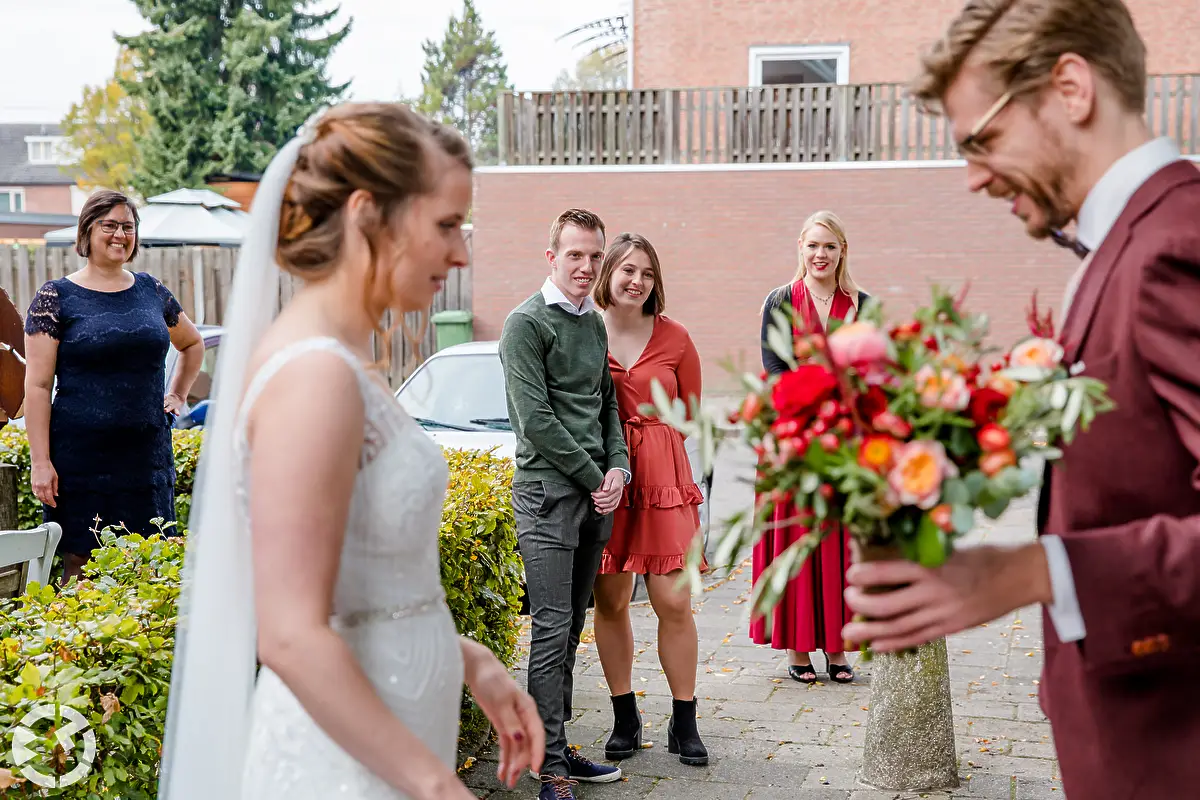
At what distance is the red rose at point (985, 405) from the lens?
66.1 inches

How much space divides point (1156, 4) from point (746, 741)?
19817mm

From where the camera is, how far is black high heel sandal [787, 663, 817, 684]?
21.7 ft

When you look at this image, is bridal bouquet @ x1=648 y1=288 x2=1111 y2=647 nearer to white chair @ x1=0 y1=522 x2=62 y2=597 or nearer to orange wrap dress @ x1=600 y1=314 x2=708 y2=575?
white chair @ x1=0 y1=522 x2=62 y2=597

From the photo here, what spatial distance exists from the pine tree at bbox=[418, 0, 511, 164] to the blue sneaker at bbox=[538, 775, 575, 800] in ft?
232

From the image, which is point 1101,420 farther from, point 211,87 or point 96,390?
point 211,87

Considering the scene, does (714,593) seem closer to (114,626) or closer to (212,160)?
(114,626)

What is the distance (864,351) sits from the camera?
5.64 feet

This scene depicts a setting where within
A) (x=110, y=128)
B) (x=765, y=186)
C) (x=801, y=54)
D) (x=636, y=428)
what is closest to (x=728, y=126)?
(x=765, y=186)

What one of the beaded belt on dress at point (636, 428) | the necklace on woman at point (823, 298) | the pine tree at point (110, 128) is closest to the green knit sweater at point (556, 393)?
the beaded belt on dress at point (636, 428)

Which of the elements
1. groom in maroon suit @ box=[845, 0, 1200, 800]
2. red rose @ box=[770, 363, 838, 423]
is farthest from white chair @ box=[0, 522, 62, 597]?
groom in maroon suit @ box=[845, 0, 1200, 800]

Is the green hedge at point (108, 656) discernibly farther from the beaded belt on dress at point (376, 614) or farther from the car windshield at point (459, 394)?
the car windshield at point (459, 394)

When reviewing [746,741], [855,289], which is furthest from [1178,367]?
Result: [855,289]

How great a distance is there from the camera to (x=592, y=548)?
5270 mm

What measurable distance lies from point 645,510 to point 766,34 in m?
18.3
